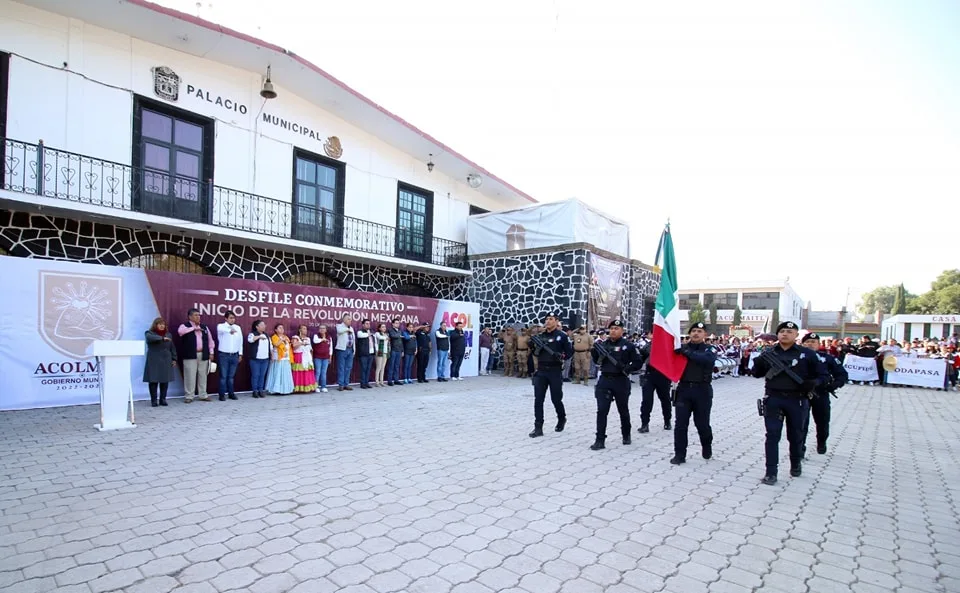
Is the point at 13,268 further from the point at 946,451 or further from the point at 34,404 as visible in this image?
the point at 946,451

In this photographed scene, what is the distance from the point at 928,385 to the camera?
1702 cm

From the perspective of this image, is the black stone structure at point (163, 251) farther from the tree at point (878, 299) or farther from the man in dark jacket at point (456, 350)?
the tree at point (878, 299)

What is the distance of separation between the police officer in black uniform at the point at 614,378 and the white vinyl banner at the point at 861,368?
15340mm

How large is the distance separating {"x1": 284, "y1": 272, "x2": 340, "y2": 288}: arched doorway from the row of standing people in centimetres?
249

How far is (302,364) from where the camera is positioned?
1102 cm

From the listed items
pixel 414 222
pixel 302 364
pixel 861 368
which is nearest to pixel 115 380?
pixel 302 364

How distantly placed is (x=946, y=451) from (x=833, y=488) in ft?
12.4

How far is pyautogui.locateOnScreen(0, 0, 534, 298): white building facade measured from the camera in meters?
9.64

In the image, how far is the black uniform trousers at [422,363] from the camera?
13773 millimetres

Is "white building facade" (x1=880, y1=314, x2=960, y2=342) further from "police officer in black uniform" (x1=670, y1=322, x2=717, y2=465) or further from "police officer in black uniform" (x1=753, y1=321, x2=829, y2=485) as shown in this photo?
"police officer in black uniform" (x1=670, y1=322, x2=717, y2=465)

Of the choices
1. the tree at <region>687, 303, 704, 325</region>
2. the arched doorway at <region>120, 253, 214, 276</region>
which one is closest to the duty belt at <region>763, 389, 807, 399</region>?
the arched doorway at <region>120, 253, 214, 276</region>

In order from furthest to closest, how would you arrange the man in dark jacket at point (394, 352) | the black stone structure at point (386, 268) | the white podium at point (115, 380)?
the man in dark jacket at point (394, 352), the black stone structure at point (386, 268), the white podium at point (115, 380)

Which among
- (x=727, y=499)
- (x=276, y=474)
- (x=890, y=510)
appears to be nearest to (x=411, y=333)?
(x=276, y=474)

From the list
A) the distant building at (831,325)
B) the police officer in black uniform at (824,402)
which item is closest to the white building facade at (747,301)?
the distant building at (831,325)
